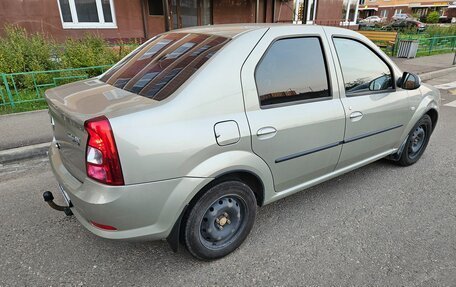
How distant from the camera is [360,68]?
2906mm

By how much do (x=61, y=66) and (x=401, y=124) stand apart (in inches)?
274

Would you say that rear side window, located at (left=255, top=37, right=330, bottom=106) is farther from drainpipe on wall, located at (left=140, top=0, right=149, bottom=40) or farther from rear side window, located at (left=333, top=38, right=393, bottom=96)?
drainpipe on wall, located at (left=140, top=0, right=149, bottom=40)

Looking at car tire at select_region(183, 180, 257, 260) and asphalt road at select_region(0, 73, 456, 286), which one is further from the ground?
car tire at select_region(183, 180, 257, 260)

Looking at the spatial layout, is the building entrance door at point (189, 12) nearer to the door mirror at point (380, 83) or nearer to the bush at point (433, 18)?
the door mirror at point (380, 83)

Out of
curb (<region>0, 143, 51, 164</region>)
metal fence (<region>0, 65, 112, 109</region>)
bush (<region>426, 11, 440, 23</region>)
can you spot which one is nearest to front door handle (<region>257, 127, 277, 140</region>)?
curb (<region>0, 143, 51, 164</region>)

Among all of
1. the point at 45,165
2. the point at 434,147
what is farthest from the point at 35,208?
the point at 434,147

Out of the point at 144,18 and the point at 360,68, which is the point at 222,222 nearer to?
the point at 360,68

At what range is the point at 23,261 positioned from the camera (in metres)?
2.32

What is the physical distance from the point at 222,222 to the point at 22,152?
337 cm

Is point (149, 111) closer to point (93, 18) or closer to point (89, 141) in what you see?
point (89, 141)

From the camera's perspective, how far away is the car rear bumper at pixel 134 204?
1801 millimetres

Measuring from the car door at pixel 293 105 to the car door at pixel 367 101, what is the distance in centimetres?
15

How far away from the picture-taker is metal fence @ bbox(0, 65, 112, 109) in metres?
5.97

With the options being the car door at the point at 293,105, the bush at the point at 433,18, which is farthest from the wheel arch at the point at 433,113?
the bush at the point at 433,18
